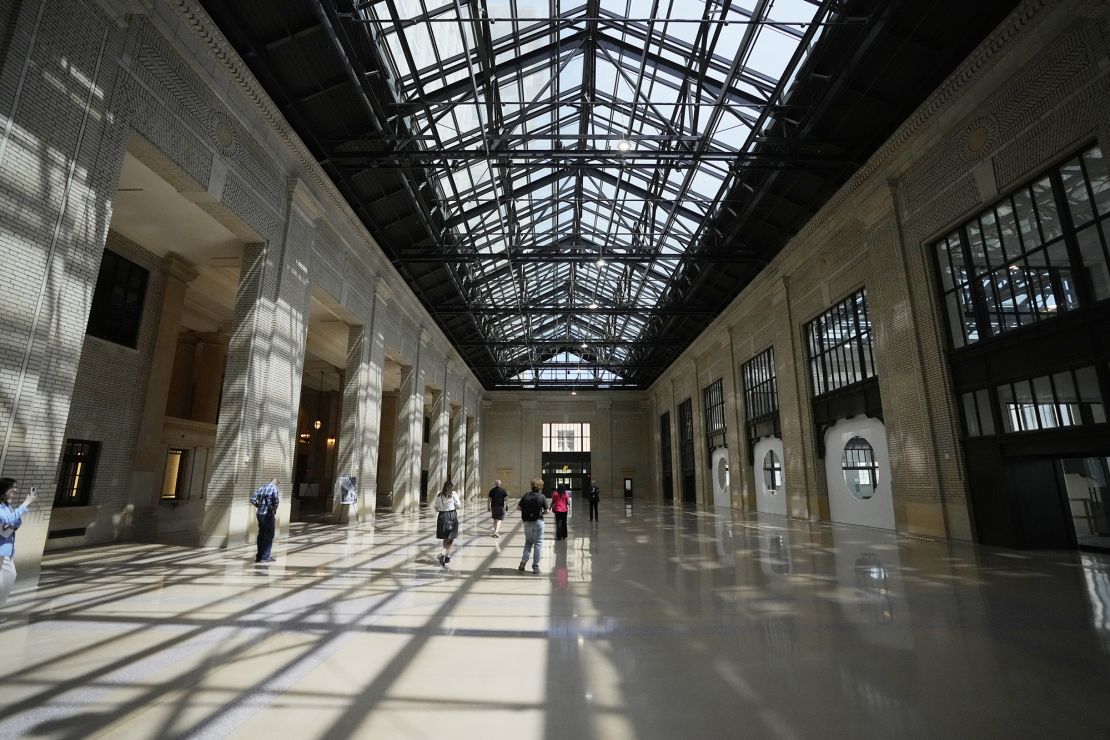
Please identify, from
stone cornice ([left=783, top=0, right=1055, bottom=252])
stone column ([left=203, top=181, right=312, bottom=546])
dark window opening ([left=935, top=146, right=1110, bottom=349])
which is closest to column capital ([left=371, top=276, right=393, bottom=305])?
stone column ([left=203, top=181, right=312, bottom=546])

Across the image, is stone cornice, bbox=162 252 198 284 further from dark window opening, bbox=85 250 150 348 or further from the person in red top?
the person in red top

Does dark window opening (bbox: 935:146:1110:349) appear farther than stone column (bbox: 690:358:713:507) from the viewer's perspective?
No

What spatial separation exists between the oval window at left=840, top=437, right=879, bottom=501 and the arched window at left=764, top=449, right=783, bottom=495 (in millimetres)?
5013

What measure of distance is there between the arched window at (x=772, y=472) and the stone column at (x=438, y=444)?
16535mm

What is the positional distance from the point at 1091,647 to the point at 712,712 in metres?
3.93

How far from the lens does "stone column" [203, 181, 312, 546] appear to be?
11594 mm

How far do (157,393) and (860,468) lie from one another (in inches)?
812

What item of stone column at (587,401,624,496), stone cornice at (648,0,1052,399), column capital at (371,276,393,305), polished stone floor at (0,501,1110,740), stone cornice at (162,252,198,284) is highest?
stone cornice at (648,0,1052,399)

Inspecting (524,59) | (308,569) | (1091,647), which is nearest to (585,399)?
(524,59)

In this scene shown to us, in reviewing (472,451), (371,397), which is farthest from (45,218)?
(472,451)

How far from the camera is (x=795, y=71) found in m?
12.7

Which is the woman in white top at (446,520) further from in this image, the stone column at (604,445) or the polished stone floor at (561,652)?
the stone column at (604,445)

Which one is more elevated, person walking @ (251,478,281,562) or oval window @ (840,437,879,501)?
oval window @ (840,437,879,501)

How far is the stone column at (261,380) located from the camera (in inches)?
456
